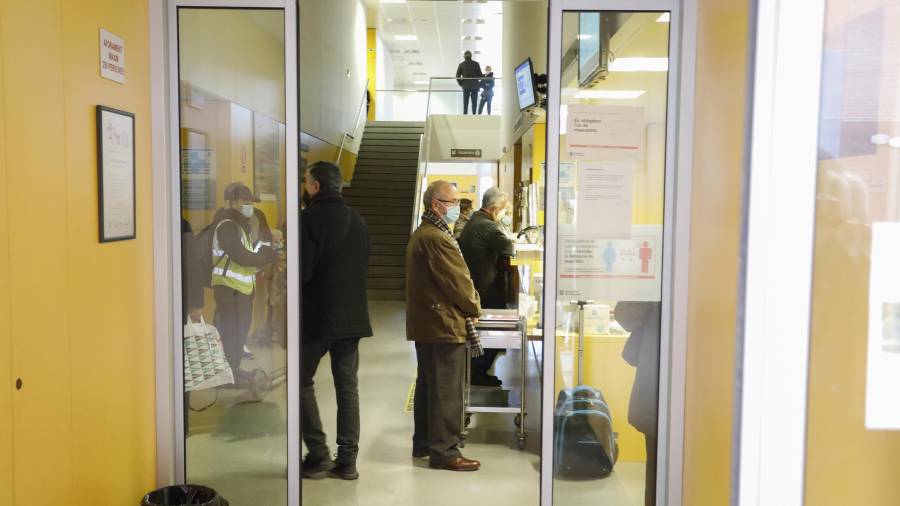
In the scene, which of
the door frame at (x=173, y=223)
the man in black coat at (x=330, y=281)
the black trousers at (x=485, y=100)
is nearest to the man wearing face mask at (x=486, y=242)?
the man in black coat at (x=330, y=281)

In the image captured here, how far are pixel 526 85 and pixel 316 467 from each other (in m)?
4.55

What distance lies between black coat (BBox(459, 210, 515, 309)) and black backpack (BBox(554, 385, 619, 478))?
2677mm

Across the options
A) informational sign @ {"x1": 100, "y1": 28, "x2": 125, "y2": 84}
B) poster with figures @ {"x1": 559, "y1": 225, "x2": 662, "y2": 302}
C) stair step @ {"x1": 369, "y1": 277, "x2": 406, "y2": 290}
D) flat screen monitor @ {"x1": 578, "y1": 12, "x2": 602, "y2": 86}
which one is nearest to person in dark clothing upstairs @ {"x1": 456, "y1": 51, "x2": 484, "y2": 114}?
stair step @ {"x1": 369, "y1": 277, "x2": 406, "y2": 290}

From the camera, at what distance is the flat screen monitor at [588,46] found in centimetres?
340

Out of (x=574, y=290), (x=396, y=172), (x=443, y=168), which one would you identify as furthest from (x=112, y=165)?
(x=443, y=168)

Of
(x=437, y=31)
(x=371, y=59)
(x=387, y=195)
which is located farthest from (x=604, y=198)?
(x=371, y=59)

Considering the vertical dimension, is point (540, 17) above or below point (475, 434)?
above

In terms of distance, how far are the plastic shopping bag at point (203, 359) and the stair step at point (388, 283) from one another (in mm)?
8778

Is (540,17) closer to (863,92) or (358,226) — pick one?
(358,226)

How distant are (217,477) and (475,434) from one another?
7.17 ft

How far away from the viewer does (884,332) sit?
62.6 inches

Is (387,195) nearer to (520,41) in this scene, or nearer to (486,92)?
(486,92)

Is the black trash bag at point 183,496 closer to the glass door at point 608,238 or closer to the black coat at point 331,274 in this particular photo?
the black coat at point 331,274

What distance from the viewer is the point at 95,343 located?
299cm
